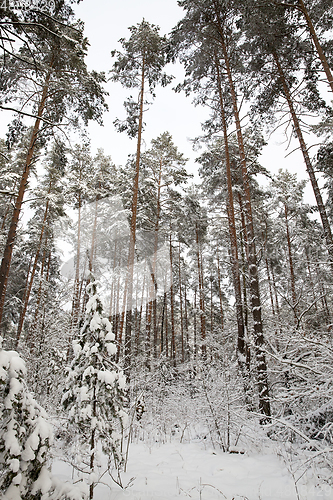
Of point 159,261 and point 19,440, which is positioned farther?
point 159,261

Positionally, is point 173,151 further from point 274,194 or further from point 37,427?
point 37,427

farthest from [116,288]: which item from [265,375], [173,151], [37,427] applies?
[37,427]

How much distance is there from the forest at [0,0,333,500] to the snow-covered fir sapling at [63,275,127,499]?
26 mm

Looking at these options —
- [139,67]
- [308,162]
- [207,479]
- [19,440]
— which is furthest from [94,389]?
[139,67]

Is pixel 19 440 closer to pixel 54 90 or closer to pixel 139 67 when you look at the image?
pixel 54 90

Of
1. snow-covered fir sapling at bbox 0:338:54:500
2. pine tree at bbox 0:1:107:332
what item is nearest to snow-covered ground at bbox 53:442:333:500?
snow-covered fir sapling at bbox 0:338:54:500

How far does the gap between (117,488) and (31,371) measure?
14.5ft

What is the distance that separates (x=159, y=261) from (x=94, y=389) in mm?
15028

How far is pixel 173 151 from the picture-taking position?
53.1 ft


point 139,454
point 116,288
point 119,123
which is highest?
point 119,123

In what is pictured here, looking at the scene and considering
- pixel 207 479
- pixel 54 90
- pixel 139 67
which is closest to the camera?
pixel 207 479

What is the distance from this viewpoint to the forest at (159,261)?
118 inches

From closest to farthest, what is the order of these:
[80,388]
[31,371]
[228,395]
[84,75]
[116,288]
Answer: [80,388] → [228,395] → [31,371] → [84,75] → [116,288]

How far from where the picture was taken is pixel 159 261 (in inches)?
705
